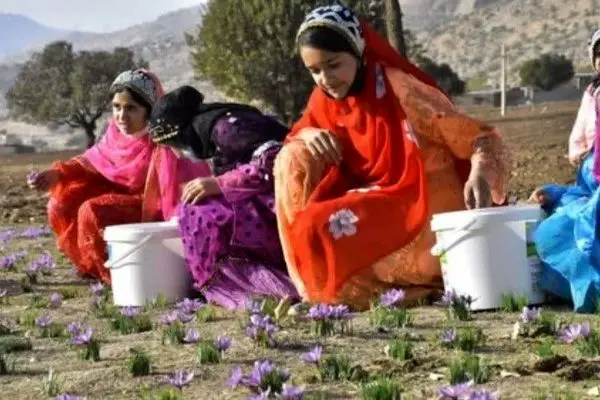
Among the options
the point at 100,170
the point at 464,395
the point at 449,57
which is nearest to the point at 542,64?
the point at 449,57

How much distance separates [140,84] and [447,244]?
2888 millimetres

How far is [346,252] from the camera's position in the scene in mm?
5988

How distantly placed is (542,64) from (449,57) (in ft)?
131

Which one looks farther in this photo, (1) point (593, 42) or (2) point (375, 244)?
(1) point (593, 42)

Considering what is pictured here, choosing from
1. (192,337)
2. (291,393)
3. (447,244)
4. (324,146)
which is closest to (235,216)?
(324,146)

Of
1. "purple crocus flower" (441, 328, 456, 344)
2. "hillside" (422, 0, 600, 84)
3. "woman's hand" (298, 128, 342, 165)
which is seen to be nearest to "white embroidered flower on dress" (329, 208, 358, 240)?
"woman's hand" (298, 128, 342, 165)

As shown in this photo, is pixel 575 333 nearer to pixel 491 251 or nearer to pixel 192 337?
pixel 491 251

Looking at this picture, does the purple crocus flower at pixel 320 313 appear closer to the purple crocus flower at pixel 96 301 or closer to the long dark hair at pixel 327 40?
the long dark hair at pixel 327 40

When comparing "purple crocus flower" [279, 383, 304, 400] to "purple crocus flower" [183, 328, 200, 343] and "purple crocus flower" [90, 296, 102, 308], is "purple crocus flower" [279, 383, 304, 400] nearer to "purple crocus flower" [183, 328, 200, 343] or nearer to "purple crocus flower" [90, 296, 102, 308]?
"purple crocus flower" [183, 328, 200, 343]

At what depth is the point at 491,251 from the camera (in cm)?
562

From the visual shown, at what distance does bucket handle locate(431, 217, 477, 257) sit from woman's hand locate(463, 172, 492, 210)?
205 millimetres

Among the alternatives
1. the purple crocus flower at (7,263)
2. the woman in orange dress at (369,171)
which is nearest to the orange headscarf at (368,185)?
the woman in orange dress at (369,171)

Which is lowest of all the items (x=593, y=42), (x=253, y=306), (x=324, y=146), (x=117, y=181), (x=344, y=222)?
(x=253, y=306)

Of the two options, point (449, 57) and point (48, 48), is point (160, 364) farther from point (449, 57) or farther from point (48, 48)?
point (449, 57)
